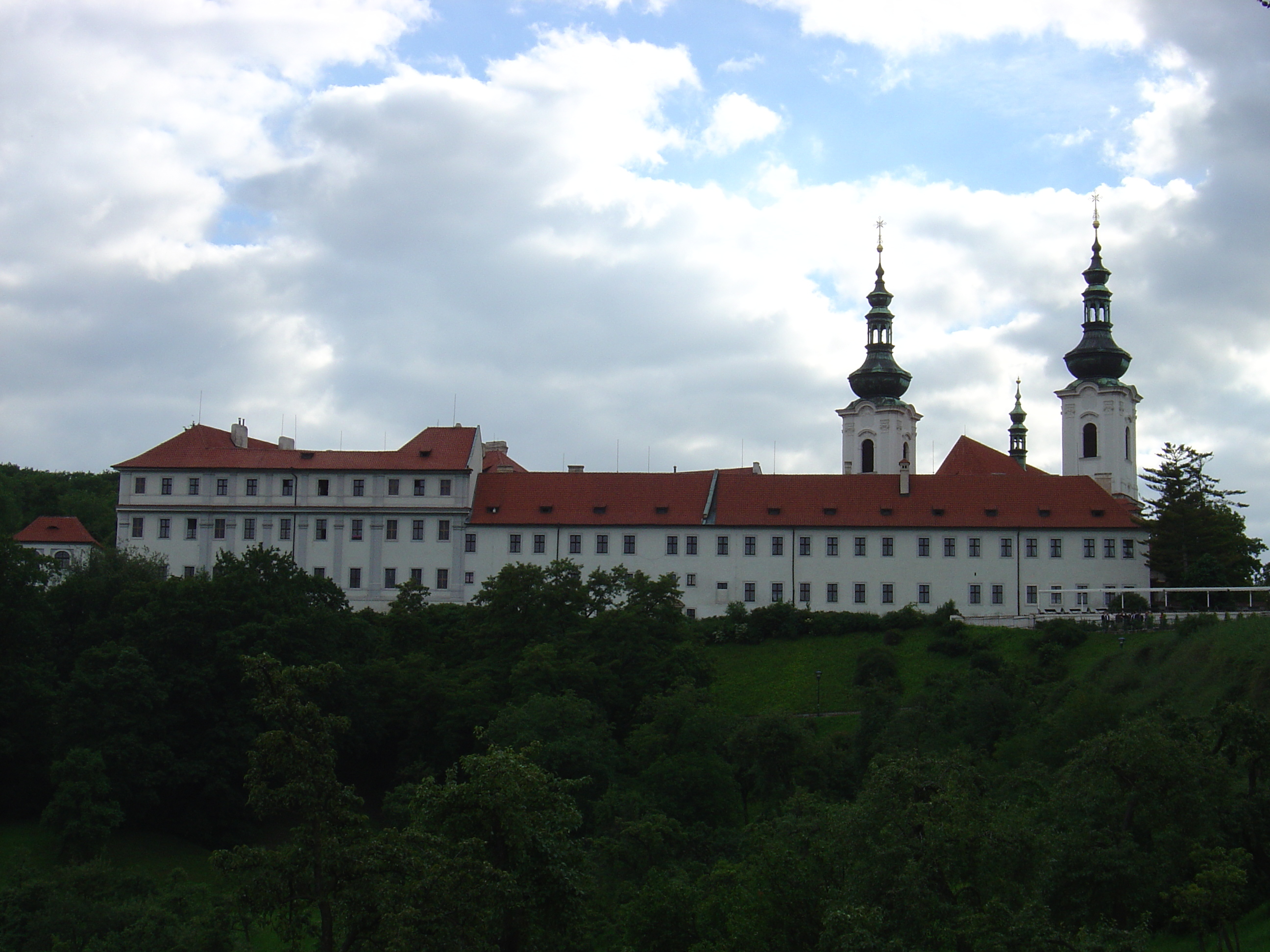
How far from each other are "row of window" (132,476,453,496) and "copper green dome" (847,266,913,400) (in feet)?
97.7

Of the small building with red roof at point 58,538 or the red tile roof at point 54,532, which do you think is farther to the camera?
the red tile roof at point 54,532

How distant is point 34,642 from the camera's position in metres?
47.2

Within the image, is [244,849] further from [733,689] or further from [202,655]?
[733,689]

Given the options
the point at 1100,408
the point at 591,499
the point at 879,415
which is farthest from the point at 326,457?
the point at 1100,408

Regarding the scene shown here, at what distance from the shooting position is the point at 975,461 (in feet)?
253

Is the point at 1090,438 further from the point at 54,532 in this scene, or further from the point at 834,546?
the point at 54,532

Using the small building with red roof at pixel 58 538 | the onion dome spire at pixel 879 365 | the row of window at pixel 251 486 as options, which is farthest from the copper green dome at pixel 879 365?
the small building with red roof at pixel 58 538

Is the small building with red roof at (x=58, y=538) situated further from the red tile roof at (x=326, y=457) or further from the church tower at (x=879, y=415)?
the church tower at (x=879, y=415)

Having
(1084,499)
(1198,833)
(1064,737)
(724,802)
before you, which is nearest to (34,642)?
(724,802)

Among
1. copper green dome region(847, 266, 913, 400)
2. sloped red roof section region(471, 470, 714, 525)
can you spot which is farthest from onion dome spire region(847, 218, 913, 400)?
sloped red roof section region(471, 470, 714, 525)

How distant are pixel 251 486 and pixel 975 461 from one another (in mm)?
40083

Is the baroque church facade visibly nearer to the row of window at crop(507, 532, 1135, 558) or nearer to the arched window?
the row of window at crop(507, 532, 1135, 558)

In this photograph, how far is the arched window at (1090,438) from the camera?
7462cm

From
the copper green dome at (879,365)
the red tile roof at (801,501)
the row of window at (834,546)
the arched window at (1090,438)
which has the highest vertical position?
the copper green dome at (879,365)
